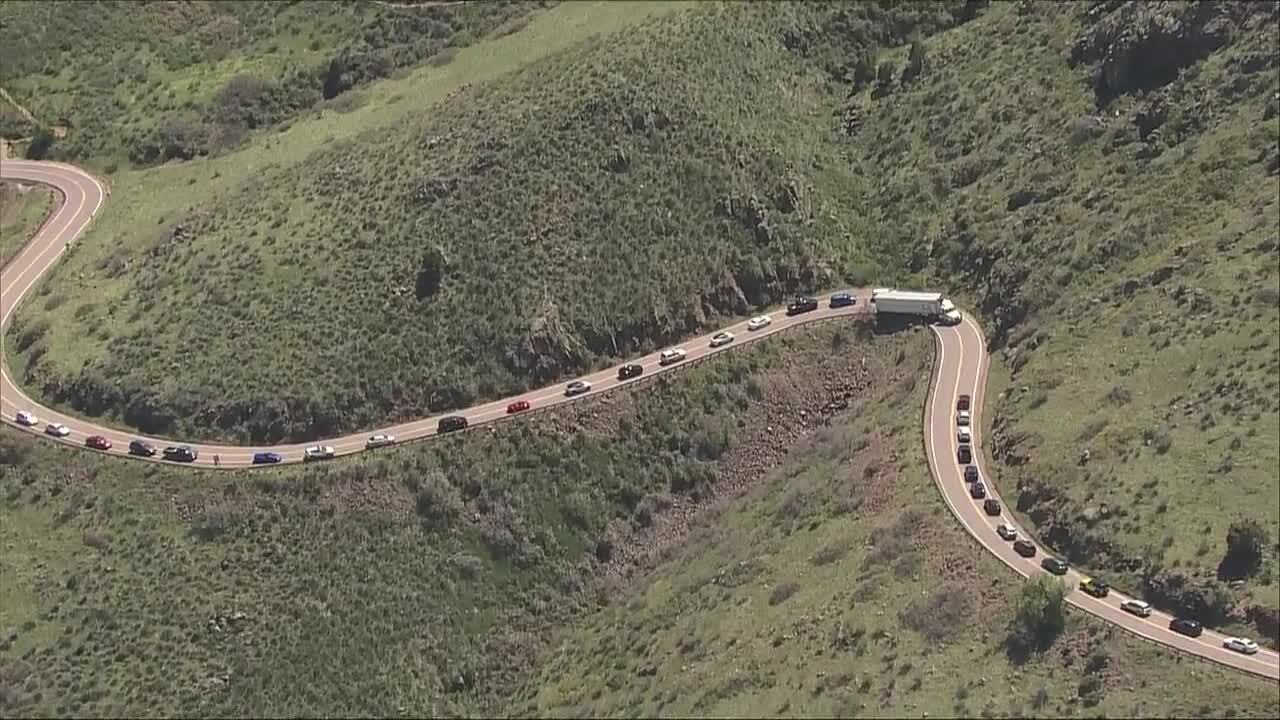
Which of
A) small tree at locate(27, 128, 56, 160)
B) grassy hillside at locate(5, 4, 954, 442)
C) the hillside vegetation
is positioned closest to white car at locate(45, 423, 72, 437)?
grassy hillside at locate(5, 4, 954, 442)

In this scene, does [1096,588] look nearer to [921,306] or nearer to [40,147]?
[921,306]

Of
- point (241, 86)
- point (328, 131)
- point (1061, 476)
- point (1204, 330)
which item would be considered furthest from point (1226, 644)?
point (241, 86)

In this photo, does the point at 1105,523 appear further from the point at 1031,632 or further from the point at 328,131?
the point at 328,131

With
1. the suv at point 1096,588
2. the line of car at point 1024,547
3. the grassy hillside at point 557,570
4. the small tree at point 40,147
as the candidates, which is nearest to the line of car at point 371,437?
the grassy hillside at point 557,570

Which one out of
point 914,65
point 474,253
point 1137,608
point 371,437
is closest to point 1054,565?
point 1137,608

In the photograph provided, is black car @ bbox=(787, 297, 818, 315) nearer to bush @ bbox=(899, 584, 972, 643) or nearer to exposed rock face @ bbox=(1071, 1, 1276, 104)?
exposed rock face @ bbox=(1071, 1, 1276, 104)

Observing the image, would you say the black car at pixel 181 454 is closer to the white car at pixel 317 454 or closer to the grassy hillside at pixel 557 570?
the grassy hillside at pixel 557 570
